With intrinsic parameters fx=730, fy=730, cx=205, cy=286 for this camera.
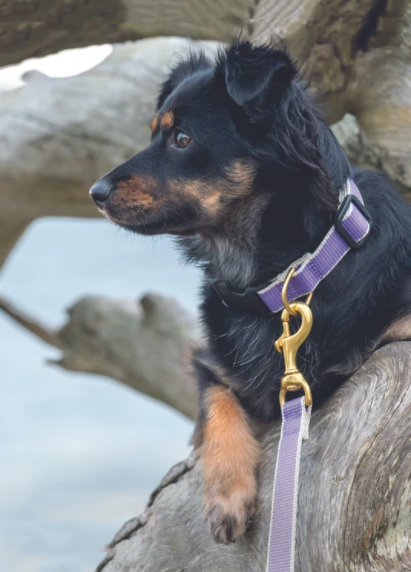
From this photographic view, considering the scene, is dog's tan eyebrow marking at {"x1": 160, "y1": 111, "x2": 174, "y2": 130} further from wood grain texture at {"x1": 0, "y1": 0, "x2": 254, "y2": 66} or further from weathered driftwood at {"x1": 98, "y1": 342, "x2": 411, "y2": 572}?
wood grain texture at {"x1": 0, "y1": 0, "x2": 254, "y2": 66}

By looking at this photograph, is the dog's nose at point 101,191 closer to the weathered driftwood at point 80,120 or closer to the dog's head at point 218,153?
the dog's head at point 218,153

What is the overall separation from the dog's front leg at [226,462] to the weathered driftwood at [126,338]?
405cm

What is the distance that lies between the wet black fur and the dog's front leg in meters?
0.09

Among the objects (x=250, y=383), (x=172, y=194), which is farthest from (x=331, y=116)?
→ (x=250, y=383)

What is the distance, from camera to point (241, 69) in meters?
2.28

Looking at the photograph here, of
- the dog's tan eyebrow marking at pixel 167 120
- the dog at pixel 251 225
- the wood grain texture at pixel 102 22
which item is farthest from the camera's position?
the wood grain texture at pixel 102 22

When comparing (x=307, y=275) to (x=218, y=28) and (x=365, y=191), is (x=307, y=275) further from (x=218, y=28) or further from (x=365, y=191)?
(x=218, y=28)

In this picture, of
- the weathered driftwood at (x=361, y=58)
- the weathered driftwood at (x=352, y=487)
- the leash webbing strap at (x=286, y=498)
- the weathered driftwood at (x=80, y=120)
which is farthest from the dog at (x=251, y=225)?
the weathered driftwood at (x=80, y=120)

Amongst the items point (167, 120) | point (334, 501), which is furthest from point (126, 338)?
point (334, 501)

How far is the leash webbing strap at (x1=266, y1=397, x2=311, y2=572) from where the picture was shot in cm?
172

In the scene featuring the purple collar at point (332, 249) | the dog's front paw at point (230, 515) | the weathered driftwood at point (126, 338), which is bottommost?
the weathered driftwood at point (126, 338)

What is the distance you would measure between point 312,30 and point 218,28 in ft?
1.89

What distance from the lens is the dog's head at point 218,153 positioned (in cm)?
232

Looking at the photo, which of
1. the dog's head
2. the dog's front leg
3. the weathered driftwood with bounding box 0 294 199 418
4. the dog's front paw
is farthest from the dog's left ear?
the weathered driftwood with bounding box 0 294 199 418
